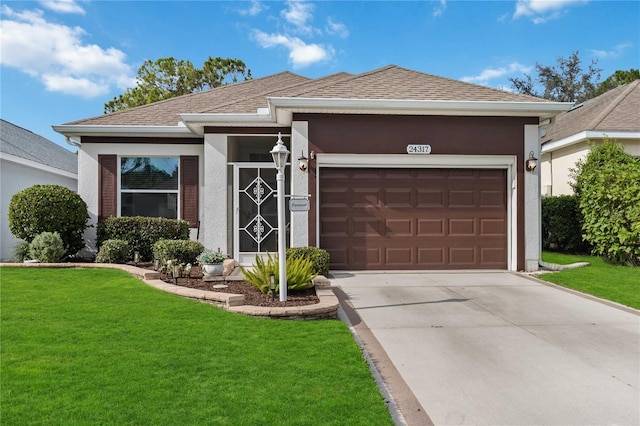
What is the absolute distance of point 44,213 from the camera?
9.38m

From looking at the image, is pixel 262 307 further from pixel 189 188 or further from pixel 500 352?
pixel 189 188

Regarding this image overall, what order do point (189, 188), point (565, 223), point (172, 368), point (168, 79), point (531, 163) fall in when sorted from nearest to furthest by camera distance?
1. point (172, 368)
2. point (531, 163)
3. point (189, 188)
4. point (565, 223)
5. point (168, 79)

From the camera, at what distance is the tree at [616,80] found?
3013 cm

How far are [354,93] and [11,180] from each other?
10891mm

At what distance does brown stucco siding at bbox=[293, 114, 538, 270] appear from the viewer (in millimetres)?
9156

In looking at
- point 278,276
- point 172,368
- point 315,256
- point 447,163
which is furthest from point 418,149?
point 172,368

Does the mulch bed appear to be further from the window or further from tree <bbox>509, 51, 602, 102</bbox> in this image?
tree <bbox>509, 51, 602, 102</bbox>

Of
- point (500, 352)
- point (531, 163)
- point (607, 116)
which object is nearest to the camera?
point (500, 352)

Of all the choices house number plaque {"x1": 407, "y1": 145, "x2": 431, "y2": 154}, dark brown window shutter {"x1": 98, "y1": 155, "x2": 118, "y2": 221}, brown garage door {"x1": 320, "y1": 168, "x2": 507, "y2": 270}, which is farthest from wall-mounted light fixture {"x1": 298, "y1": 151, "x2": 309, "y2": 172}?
dark brown window shutter {"x1": 98, "y1": 155, "x2": 118, "y2": 221}

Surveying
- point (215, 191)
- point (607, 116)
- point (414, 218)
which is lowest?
point (414, 218)

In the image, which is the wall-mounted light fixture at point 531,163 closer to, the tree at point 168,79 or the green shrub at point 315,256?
the green shrub at point 315,256

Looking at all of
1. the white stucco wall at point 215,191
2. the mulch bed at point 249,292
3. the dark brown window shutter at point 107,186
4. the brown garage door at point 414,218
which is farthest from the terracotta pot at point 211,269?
the dark brown window shutter at point 107,186

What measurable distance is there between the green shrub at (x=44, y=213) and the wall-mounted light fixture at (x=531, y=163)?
10.6m

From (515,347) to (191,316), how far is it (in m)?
3.96
